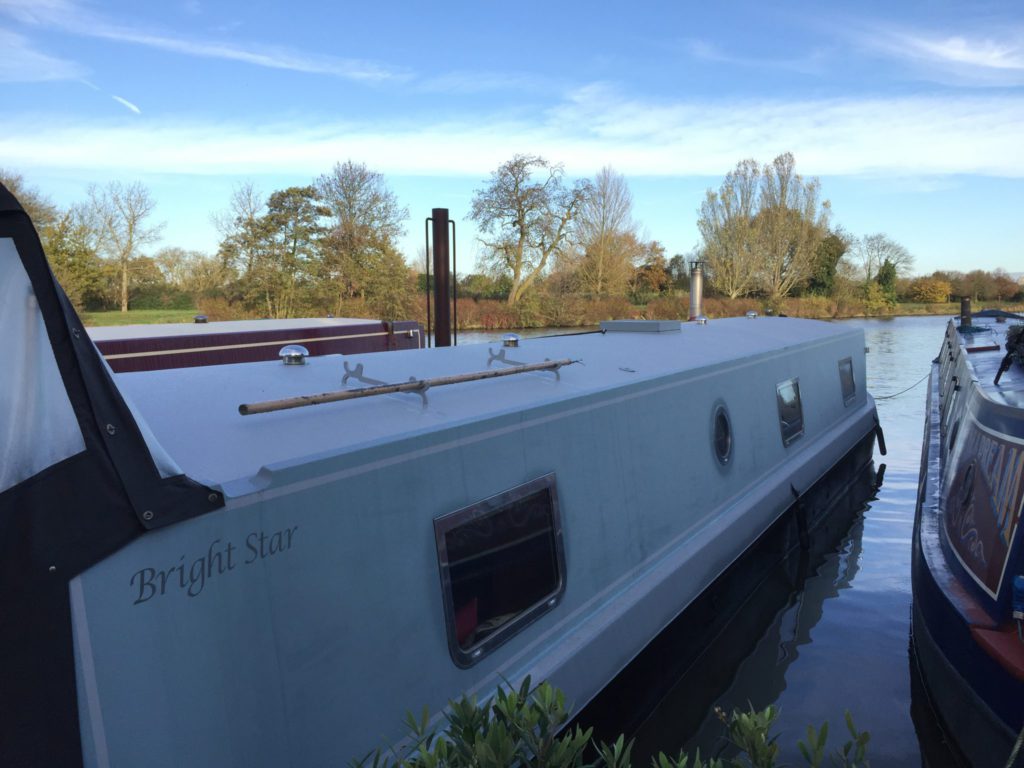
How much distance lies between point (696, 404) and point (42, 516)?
4.12 meters

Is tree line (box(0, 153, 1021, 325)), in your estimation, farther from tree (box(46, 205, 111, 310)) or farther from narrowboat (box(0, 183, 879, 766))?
narrowboat (box(0, 183, 879, 766))

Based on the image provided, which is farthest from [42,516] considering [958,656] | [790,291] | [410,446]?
[790,291]

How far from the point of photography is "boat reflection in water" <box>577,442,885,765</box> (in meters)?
4.23

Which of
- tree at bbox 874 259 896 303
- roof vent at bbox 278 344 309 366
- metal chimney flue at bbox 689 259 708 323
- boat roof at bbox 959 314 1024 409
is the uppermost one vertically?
tree at bbox 874 259 896 303

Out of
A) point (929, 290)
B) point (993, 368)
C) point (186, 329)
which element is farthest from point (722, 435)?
point (929, 290)

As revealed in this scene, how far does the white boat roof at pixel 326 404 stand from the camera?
2381 mm

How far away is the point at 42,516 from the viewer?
171cm

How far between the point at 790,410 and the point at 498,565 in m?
4.93

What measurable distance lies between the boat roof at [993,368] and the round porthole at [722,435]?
165 cm

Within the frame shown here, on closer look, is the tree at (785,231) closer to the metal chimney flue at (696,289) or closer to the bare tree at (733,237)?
the bare tree at (733,237)

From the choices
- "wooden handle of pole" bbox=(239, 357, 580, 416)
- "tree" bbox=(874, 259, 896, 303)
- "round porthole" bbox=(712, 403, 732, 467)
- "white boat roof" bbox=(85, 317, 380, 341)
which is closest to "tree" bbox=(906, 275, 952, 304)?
"tree" bbox=(874, 259, 896, 303)

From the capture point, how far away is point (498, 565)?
10.3 ft

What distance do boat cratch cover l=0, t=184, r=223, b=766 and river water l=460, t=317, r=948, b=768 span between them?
10.4 ft

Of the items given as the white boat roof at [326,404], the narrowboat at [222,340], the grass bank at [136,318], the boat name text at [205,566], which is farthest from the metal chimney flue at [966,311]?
the grass bank at [136,318]
